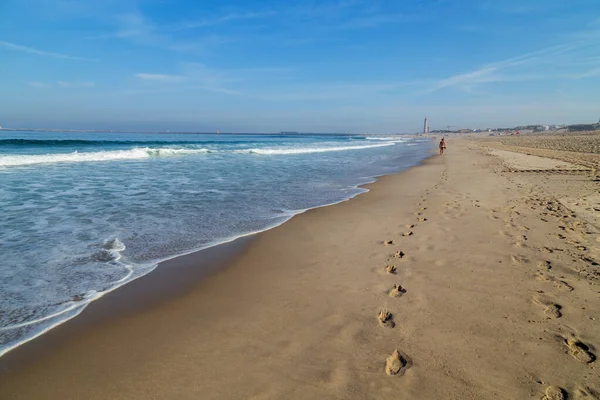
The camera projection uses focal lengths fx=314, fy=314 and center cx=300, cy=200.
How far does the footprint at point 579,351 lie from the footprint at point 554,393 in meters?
0.48

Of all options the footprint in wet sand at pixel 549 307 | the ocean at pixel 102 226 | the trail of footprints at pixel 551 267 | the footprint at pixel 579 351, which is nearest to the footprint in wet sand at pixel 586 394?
the trail of footprints at pixel 551 267

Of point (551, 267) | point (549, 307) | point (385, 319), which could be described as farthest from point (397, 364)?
point (551, 267)

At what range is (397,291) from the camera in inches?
144

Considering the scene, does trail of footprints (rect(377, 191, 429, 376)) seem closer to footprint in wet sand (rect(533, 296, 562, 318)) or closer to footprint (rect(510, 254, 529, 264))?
footprint in wet sand (rect(533, 296, 562, 318))

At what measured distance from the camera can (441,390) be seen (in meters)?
2.22

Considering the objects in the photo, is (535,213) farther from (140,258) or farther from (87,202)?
(87,202)

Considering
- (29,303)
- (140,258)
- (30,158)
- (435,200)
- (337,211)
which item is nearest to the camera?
(29,303)

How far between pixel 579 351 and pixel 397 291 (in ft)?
5.23

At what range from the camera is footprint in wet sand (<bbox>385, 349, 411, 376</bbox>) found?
7.88 ft

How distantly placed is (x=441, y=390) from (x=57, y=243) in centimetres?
585

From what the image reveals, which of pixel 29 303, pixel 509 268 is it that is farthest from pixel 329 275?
pixel 29 303

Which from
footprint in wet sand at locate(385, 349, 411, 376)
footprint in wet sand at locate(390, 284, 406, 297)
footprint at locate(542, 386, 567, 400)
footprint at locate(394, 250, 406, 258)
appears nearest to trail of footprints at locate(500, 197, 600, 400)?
footprint at locate(542, 386, 567, 400)

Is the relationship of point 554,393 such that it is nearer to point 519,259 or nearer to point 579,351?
point 579,351

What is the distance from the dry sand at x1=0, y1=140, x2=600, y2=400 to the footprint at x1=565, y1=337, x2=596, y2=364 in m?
0.01
